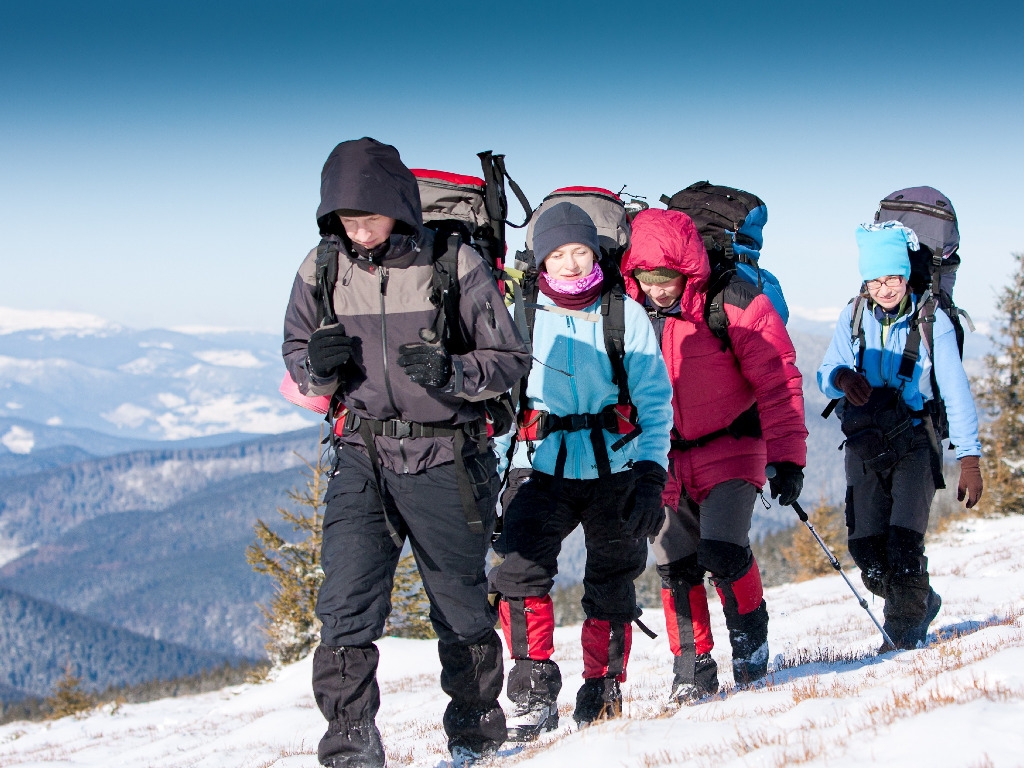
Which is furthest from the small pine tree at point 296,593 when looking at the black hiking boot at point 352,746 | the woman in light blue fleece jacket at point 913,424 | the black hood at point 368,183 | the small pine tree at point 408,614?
the black hood at point 368,183

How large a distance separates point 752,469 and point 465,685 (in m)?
2.50

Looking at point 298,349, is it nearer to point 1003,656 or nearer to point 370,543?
point 370,543

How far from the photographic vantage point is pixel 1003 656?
425 cm

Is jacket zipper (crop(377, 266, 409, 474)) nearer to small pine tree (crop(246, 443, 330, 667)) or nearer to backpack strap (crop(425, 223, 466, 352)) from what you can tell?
backpack strap (crop(425, 223, 466, 352))

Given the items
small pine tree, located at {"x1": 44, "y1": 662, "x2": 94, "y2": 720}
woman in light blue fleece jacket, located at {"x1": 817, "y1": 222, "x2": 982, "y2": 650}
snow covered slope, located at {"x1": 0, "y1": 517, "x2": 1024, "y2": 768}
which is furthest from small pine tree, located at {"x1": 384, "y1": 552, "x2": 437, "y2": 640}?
small pine tree, located at {"x1": 44, "y1": 662, "x2": 94, "y2": 720}

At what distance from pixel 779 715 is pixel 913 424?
11.7 feet

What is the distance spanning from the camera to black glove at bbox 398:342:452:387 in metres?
4.28

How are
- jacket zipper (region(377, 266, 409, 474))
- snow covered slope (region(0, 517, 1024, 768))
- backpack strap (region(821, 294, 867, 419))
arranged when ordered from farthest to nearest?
1. backpack strap (region(821, 294, 867, 419))
2. jacket zipper (region(377, 266, 409, 474))
3. snow covered slope (region(0, 517, 1024, 768))

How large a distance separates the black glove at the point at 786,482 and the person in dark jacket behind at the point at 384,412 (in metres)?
2.09

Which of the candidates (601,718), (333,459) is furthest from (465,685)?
(333,459)

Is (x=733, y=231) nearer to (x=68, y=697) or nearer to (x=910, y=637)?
(x=910, y=637)

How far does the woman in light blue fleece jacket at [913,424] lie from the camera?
6.65 meters

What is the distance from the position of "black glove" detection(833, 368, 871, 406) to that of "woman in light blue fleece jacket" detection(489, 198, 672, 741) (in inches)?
93.1

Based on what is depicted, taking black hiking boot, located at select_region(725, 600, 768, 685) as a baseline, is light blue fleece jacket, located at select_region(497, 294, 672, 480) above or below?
above
